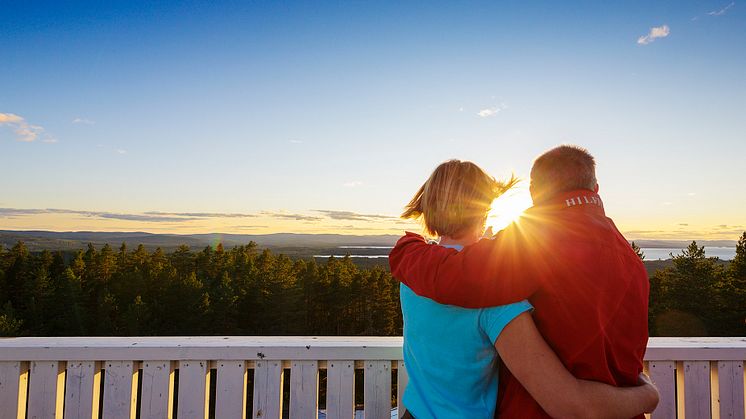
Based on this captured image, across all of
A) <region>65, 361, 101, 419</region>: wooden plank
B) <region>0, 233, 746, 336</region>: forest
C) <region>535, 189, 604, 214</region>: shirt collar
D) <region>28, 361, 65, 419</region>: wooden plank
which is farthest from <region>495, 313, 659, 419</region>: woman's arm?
<region>0, 233, 746, 336</region>: forest

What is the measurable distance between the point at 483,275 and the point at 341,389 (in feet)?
3.77

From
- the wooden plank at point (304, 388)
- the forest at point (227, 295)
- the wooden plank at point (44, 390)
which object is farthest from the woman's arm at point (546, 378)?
the forest at point (227, 295)

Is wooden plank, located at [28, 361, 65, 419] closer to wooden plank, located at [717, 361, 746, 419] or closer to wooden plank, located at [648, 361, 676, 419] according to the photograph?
wooden plank, located at [648, 361, 676, 419]

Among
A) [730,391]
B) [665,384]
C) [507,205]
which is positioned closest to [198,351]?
[507,205]

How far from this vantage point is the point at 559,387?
103cm

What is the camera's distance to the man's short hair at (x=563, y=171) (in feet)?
3.82

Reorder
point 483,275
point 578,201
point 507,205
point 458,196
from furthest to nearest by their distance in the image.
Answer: point 507,205
point 458,196
point 578,201
point 483,275

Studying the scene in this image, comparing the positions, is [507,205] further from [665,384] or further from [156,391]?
[156,391]

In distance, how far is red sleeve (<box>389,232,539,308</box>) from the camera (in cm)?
100

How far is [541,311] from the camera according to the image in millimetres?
1071

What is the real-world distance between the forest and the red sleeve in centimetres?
3612

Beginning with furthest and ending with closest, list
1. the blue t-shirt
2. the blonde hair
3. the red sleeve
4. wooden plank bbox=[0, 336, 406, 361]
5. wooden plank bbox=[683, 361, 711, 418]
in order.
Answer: wooden plank bbox=[683, 361, 711, 418] < wooden plank bbox=[0, 336, 406, 361] < the blonde hair < the blue t-shirt < the red sleeve

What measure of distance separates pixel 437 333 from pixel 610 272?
0.41 meters

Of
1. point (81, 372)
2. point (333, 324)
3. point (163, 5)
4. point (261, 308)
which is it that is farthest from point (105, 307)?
point (81, 372)
